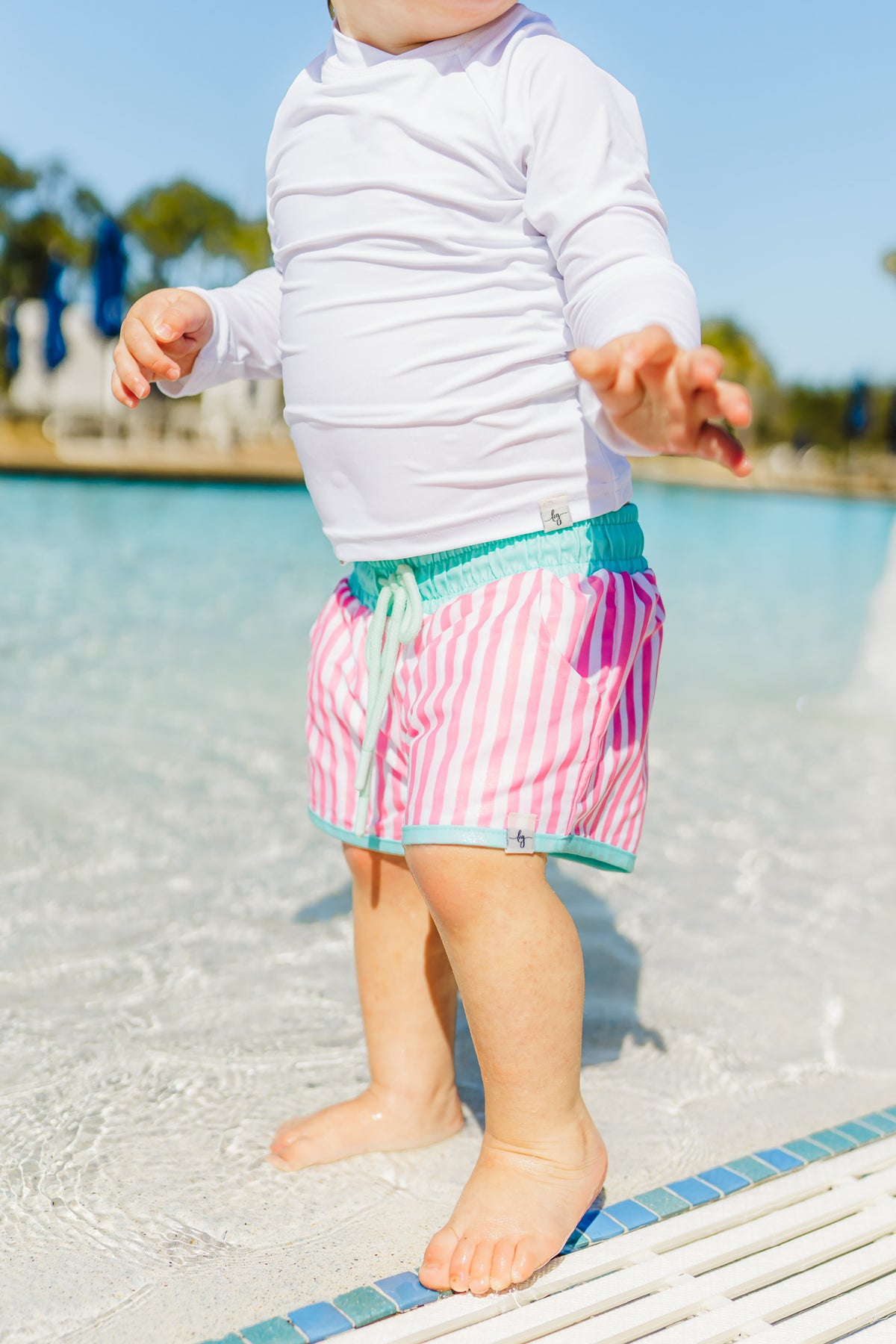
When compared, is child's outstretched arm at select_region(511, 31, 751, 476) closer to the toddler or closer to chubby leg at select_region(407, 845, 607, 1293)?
the toddler

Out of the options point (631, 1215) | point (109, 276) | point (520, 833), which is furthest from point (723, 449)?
point (109, 276)

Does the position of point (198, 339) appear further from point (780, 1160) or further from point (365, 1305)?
point (780, 1160)

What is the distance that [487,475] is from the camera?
4.00 ft

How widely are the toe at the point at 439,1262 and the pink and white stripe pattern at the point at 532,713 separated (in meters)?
0.38

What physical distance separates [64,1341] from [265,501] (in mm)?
15322

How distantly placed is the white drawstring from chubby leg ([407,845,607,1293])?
0.56 ft

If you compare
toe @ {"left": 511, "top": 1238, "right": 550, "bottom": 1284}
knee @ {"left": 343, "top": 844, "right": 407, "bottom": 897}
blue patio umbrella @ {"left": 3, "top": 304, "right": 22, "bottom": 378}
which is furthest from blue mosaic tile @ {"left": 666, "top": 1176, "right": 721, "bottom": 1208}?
blue patio umbrella @ {"left": 3, "top": 304, "right": 22, "bottom": 378}

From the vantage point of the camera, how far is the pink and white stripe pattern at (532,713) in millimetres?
1163

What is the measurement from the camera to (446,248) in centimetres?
121

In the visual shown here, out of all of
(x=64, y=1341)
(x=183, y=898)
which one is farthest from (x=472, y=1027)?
(x=183, y=898)

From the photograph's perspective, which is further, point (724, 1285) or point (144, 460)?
point (144, 460)

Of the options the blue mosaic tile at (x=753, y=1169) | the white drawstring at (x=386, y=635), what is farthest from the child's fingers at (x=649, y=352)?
the blue mosaic tile at (x=753, y=1169)

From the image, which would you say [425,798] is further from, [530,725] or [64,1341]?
[64,1341]

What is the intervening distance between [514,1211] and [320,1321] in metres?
0.21
